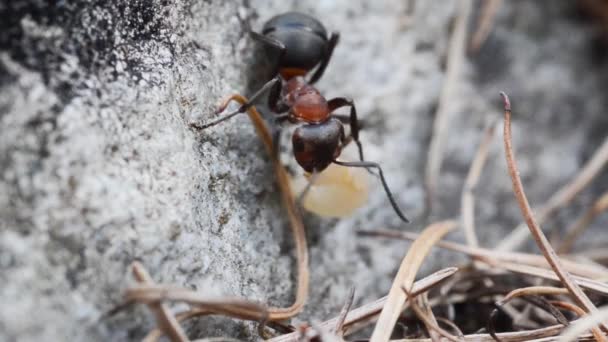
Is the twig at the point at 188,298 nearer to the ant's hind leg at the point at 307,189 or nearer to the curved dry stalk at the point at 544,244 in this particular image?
the ant's hind leg at the point at 307,189

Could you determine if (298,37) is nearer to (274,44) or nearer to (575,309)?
(274,44)

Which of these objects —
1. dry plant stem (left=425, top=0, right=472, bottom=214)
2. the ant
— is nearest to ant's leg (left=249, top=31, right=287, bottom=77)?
the ant

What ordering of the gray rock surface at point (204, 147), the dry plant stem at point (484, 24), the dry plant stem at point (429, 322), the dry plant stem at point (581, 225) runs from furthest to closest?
the dry plant stem at point (484, 24) → the dry plant stem at point (581, 225) → the dry plant stem at point (429, 322) → the gray rock surface at point (204, 147)

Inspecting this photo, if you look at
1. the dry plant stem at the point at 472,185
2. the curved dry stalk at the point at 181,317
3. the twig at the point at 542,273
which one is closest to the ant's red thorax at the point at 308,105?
the dry plant stem at the point at 472,185

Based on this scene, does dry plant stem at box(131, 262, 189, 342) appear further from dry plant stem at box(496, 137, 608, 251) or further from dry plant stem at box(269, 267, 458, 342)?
dry plant stem at box(496, 137, 608, 251)

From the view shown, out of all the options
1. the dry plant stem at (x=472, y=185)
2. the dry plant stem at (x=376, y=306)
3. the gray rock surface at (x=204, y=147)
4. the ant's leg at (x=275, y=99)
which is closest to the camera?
the gray rock surface at (x=204, y=147)

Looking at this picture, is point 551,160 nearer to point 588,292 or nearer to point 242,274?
point 588,292

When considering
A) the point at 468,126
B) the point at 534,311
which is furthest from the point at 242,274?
the point at 468,126
